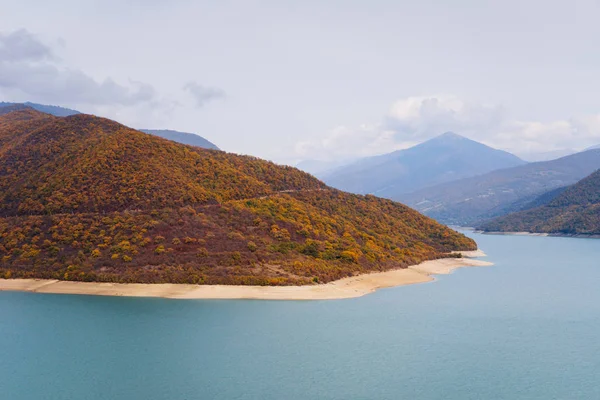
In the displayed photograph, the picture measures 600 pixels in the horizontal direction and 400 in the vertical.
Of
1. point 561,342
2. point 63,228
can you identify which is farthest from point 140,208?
point 561,342

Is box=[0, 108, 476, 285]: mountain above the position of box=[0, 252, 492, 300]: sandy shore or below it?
above

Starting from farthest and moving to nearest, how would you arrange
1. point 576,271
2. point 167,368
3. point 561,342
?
point 576,271
point 561,342
point 167,368

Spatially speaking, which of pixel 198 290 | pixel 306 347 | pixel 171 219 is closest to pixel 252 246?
pixel 198 290

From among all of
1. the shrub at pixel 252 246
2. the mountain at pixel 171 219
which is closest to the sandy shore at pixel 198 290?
the mountain at pixel 171 219

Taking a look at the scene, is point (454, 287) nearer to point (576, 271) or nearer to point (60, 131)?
point (576, 271)

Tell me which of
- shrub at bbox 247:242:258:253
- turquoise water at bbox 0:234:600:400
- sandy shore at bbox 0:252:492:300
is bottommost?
turquoise water at bbox 0:234:600:400

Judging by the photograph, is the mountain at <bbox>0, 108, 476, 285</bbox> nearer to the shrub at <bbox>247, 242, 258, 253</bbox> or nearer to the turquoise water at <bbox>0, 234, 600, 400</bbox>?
the shrub at <bbox>247, 242, 258, 253</bbox>

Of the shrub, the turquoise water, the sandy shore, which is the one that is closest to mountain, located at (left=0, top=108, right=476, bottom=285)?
the shrub
